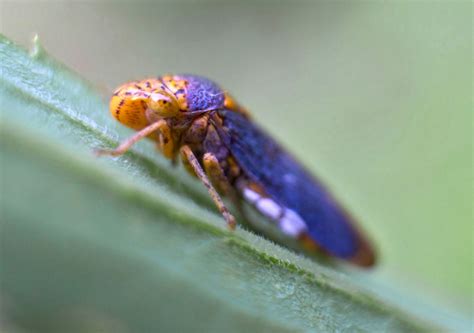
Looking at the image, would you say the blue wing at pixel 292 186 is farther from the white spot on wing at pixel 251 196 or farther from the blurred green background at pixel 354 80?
the blurred green background at pixel 354 80

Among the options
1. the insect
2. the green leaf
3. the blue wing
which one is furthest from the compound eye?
the blue wing

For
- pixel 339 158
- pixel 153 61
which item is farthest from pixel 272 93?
pixel 153 61

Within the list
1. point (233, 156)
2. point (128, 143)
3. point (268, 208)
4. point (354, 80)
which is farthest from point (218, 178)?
point (354, 80)

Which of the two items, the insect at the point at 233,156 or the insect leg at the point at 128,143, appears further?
the insect at the point at 233,156

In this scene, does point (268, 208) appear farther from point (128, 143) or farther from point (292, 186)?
point (128, 143)

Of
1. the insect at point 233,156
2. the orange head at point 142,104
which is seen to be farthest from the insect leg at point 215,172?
the orange head at point 142,104

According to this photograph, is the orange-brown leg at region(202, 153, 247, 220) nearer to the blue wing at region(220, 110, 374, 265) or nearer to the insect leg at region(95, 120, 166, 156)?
the blue wing at region(220, 110, 374, 265)
